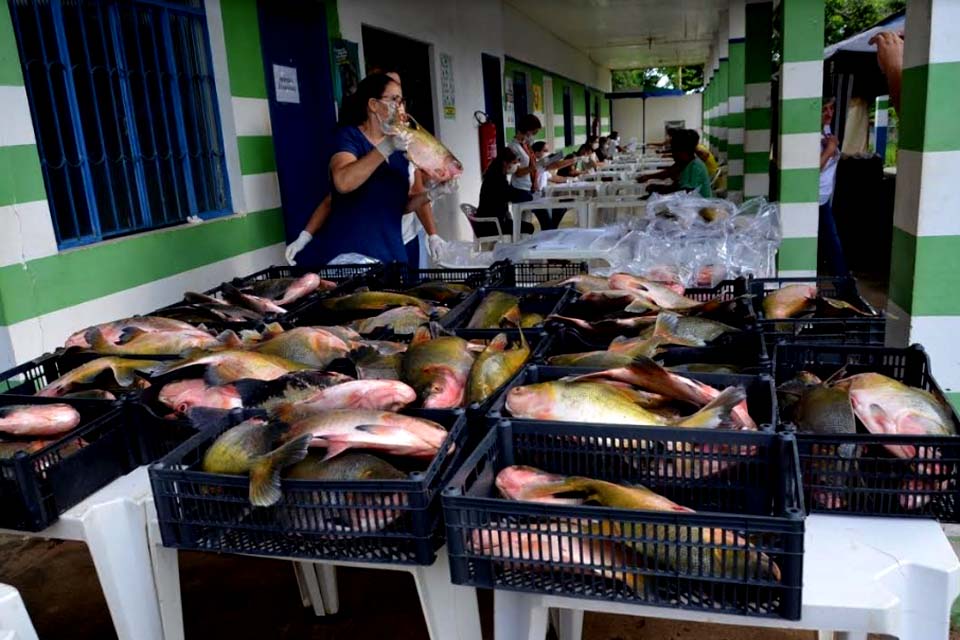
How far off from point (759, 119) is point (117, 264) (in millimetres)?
6742

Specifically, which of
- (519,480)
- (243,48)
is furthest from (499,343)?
(243,48)

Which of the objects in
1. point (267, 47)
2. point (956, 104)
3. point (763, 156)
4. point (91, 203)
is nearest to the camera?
point (956, 104)

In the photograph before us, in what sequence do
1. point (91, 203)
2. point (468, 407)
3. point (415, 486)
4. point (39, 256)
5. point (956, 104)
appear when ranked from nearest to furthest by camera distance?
point (415, 486), point (468, 407), point (956, 104), point (39, 256), point (91, 203)

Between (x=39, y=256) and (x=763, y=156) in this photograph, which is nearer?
(x=39, y=256)

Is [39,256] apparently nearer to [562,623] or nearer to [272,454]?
[272,454]

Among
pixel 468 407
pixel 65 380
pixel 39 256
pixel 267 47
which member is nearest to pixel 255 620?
pixel 65 380

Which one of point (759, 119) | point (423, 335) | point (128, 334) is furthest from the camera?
point (759, 119)

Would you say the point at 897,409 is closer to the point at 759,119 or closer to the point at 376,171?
the point at 376,171

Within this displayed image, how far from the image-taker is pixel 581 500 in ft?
4.89

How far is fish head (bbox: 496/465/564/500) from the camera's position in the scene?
1.52m

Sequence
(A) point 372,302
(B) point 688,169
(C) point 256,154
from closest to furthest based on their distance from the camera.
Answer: (A) point 372,302 < (C) point 256,154 < (B) point 688,169

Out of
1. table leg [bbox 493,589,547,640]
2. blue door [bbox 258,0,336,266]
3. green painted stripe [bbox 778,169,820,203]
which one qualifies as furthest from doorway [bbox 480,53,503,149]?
table leg [bbox 493,589,547,640]

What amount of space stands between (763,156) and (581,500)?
7.67m

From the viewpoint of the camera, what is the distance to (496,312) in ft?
9.06
